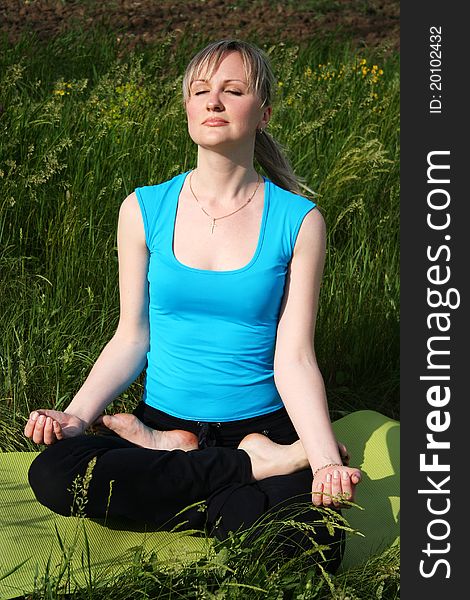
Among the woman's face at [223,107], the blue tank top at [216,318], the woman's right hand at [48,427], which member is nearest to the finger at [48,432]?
the woman's right hand at [48,427]

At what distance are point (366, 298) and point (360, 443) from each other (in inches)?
30.8

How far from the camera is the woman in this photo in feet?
8.76

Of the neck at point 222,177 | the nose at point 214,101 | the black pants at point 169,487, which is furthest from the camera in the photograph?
the neck at point 222,177

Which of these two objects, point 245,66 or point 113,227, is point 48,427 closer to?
point 245,66

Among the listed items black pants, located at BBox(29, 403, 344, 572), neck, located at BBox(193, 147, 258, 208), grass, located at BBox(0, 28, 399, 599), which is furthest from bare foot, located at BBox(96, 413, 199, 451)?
neck, located at BBox(193, 147, 258, 208)

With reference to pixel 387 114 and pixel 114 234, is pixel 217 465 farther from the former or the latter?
pixel 387 114

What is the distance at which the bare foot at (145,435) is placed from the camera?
9.41ft

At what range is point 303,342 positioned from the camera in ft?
9.27

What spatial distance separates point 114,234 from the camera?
12.7 feet

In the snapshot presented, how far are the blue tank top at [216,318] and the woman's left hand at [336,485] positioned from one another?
0.43 m

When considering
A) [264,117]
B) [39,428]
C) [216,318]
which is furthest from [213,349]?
[264,117]

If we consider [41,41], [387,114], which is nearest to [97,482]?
[387,114]

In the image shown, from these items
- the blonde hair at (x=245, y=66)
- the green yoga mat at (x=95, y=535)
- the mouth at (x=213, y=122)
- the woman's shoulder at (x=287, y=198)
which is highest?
the blonde hair at (x=245, y=66)

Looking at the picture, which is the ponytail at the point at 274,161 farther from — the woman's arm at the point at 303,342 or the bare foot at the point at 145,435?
the bare foot at the point at 145,435
